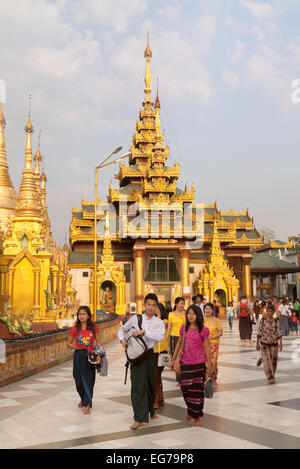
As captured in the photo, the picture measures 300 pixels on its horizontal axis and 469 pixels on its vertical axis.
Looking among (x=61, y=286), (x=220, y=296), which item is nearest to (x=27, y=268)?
(x=61, y=286)

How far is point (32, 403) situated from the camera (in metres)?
7.45

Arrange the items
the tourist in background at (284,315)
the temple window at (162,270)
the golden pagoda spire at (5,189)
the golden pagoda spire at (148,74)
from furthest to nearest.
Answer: the golden pagoda spire at (148,74) → the temple window at (162,270) → the golden pagoda spire at (5,189) → the tourist in background at (284,315)

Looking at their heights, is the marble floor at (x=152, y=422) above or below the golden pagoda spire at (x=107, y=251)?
below

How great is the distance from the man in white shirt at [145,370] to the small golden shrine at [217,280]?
112 ft

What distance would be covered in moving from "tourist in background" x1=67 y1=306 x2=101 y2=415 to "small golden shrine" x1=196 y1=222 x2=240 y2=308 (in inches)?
1323

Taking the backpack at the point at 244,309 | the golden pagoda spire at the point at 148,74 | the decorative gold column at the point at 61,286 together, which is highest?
the golden pagoda spire at the point at 148,74

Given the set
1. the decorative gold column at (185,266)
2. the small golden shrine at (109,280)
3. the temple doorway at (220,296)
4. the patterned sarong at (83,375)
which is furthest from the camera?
the temple doorway at (220,296)

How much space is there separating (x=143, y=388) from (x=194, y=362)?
738 millimetres

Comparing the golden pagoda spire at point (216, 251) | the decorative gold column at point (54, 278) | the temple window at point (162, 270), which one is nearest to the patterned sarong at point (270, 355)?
the decorative gold column at point (54, 278)

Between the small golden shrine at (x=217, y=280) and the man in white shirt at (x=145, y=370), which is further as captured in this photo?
the small golden shrine at (x=217, y=280)

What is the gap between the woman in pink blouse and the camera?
618cm

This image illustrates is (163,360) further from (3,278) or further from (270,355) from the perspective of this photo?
(3,278)

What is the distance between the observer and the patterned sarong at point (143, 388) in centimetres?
604

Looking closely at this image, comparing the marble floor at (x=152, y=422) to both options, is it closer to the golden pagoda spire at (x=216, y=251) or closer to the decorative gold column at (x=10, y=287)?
the decorative gold column at (x=10, y=287)
